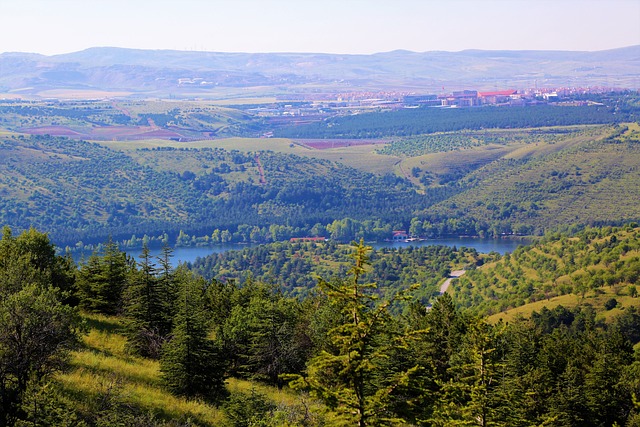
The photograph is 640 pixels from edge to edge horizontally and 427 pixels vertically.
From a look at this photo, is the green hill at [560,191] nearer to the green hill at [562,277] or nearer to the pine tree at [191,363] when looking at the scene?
the green hill at [562,277]

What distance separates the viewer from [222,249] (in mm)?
147250

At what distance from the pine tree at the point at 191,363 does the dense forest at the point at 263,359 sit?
1.6 inches

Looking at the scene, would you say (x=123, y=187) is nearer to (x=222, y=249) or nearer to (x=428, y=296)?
(x=222, y=249)

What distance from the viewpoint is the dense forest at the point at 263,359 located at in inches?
478

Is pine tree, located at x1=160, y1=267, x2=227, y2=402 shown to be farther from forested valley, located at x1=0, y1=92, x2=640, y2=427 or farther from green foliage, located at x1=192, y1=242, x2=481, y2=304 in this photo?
green foliage, located at x1=192, y1=242, x2=481, y2=304

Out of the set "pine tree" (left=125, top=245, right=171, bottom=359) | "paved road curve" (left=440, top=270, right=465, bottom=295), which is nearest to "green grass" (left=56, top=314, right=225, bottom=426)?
"pine tree" (left=125, top=245, right=171, bottom=359)

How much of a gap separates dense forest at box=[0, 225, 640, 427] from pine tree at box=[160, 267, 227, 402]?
41mm

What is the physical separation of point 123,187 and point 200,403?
170 meters

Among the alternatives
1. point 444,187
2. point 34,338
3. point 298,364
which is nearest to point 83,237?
point 444,187

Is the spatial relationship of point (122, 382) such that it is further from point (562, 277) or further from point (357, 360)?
point (562, 277)

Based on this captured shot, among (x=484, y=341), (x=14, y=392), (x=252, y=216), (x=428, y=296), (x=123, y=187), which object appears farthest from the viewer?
(x=123, y=187)

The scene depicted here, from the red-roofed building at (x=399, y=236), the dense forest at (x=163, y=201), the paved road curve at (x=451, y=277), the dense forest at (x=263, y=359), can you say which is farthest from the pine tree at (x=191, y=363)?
the red-roofed building at (x=399, y=236)

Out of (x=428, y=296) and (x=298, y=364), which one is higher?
(x=298, y=364)

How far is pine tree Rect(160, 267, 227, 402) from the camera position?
21484 millimetres
